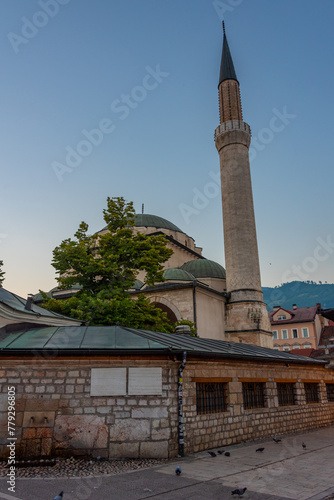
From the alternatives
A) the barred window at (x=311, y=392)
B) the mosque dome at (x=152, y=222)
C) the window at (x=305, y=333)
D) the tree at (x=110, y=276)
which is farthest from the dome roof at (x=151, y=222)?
the barred window at (x=311, y=392)

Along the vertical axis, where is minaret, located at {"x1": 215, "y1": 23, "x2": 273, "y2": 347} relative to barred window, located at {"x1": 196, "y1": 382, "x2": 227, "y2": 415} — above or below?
above

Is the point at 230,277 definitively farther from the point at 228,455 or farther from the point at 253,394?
the point at 228,455

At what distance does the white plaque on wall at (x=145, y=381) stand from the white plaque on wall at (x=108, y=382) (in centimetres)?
16

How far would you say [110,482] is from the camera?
18.6 feet

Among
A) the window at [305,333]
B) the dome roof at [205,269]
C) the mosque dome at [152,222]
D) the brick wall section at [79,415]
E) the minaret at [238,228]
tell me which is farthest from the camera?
the window at [305,333]

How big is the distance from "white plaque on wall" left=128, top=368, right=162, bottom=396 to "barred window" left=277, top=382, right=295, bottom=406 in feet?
17.2

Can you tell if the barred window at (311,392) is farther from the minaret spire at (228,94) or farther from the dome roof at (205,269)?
the minaret spire at (228,94)

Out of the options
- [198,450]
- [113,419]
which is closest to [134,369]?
[113,419]

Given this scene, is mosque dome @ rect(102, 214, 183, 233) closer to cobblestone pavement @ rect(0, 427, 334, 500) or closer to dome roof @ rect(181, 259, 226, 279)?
dome roof @ rect(181, 259, 226, 279)

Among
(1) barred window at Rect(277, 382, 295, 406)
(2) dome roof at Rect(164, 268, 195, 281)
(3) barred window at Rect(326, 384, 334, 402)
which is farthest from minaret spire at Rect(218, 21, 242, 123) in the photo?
(1) barred window at Rect(277, 382, 295, 406)

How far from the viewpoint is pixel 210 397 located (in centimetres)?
874

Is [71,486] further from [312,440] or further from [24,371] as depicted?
[312,440]

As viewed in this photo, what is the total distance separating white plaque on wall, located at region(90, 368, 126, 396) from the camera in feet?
24.5

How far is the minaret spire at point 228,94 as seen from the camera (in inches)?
1062
